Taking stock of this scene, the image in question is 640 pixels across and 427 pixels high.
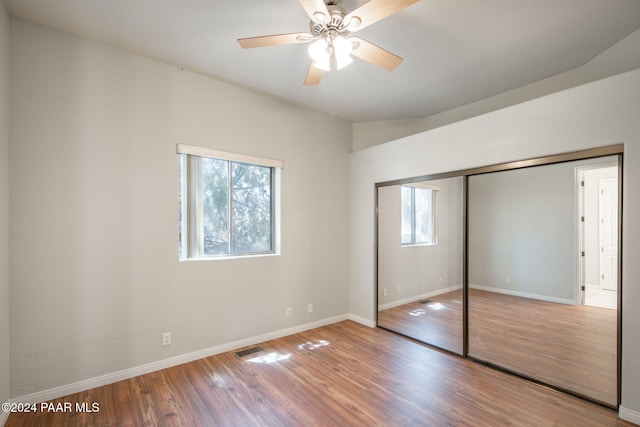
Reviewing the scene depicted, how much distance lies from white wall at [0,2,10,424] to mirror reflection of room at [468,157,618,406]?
3.96 meters

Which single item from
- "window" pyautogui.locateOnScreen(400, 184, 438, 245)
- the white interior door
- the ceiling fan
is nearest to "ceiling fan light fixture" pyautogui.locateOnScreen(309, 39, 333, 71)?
the ceiling fan

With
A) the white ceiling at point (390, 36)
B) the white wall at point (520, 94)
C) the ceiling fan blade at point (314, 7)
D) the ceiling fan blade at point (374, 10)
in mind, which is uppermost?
the white ceiling at point (390, 36)

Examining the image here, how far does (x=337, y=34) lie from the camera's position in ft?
6.09

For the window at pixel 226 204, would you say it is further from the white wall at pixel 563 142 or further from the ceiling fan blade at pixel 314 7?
the ceiling fan blade at pixel 314 7

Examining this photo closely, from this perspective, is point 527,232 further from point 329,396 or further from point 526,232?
point 329,396

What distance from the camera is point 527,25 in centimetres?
228

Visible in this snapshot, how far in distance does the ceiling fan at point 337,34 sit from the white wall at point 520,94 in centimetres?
220

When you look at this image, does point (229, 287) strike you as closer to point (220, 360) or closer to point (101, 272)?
point (220, 360)

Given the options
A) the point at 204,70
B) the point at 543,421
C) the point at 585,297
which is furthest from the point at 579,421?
the point at 204,70

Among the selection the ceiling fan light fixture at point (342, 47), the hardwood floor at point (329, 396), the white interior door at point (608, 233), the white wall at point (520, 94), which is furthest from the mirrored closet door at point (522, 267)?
the ceiling fan light fixture at point (342, 47)

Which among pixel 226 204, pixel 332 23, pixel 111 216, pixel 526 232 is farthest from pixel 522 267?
pixel 111 216

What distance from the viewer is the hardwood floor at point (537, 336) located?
7.59ft

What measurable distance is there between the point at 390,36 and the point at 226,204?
7.59 feet

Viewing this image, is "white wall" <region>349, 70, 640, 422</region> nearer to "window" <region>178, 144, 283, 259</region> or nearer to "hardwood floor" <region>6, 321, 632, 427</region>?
"hardwood floor" <region>6, 321, 632, 427</region>
